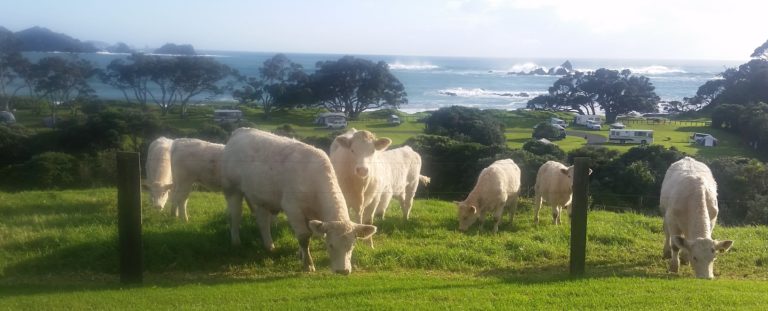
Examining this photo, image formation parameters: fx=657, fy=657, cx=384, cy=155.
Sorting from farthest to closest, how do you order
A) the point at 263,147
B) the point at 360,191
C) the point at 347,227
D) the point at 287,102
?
the point at 287,102
the point at 360,191
the point at 263,147
the point at 347,227

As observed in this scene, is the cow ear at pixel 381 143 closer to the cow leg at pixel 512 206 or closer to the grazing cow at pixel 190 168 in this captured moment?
the grazing cow at pixel 190 168

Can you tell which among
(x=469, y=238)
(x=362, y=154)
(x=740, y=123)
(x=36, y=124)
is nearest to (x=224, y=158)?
(x=362, y=154)

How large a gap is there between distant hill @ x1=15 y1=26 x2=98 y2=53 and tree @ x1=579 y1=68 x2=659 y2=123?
205 ft

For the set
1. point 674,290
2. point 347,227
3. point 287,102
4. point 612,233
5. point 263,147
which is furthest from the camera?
point 287,102

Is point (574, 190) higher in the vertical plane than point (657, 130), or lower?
higher

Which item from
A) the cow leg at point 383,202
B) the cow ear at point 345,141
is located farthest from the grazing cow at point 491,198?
the cow ear at point 345,141

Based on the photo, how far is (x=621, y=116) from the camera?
75.9 meters

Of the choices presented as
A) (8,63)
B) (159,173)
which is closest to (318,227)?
(159,173)

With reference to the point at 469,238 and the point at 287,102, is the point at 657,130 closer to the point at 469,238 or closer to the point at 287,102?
the point at 287,102

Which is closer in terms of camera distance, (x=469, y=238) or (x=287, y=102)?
(x=469, y=238)

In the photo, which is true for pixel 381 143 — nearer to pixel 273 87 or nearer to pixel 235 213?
pixel 235 213

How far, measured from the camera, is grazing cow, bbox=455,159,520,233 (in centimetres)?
1328

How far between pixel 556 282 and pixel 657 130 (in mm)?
56006

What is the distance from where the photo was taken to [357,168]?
11.3 m
